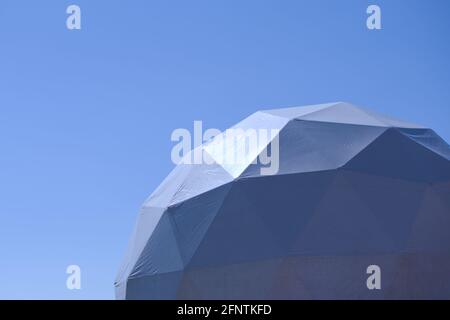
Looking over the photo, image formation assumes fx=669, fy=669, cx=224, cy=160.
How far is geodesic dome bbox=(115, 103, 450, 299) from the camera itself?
2053cm

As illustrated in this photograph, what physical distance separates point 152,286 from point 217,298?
324cm

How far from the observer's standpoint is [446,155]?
2455cm

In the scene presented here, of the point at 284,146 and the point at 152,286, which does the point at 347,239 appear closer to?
the point at 284,146

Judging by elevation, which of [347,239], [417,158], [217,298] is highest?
[417,158]

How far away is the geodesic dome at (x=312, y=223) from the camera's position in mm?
20531

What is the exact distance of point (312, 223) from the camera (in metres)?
21.0

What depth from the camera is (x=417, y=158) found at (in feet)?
76.8

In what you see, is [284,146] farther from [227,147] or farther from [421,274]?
[421,274]
